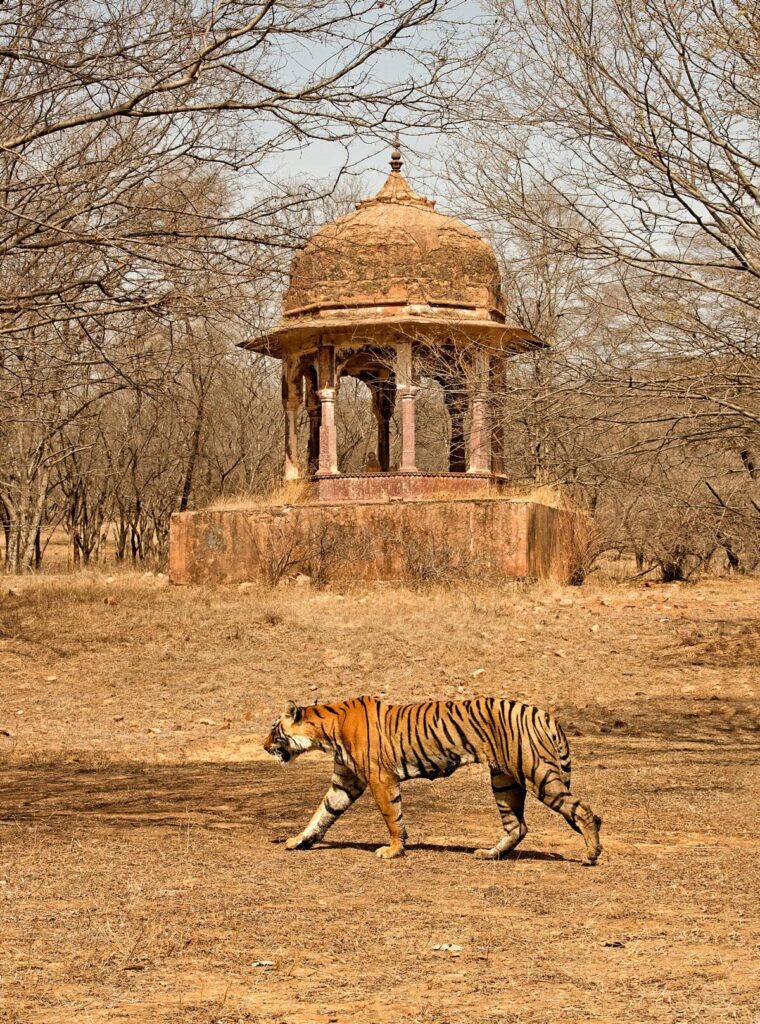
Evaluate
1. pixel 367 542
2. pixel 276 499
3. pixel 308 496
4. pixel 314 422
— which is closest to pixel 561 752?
pixel 367 542

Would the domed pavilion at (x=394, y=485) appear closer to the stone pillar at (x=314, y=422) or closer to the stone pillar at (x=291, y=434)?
the stone pillar at (x=291, y=434)

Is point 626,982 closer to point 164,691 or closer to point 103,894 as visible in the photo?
point 103,894

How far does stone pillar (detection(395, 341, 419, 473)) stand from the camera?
22.9m

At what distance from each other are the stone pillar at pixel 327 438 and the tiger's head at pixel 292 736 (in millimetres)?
15583

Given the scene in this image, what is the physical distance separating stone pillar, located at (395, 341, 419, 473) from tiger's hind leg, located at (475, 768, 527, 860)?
15304 mm

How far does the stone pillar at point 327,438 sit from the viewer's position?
77.3 ft

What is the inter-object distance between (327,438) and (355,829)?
49.4ft

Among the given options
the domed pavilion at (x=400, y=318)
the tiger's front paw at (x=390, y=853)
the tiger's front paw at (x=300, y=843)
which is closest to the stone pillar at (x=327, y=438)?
the domed pavilion at (x=400, y=318)

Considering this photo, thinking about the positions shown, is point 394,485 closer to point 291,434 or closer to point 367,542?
point 367,542

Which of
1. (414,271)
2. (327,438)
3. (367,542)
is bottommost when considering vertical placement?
(367,542)

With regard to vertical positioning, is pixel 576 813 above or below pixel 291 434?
below

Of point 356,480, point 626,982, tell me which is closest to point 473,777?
point 626,982

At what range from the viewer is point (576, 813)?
752 centimetres

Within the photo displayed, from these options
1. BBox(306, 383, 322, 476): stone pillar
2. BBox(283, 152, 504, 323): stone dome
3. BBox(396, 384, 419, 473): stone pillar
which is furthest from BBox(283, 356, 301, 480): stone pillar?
BBox(396, 384, 419, 473): stone pillar
